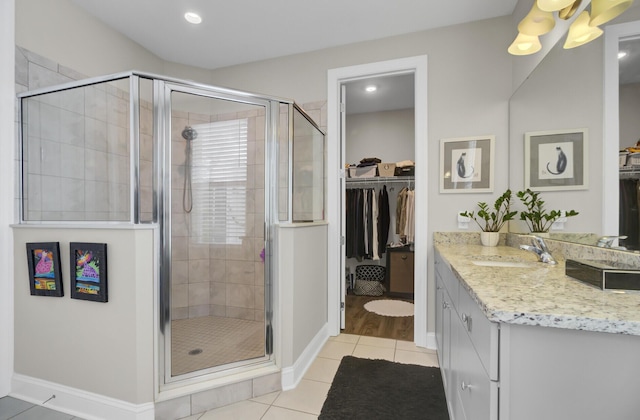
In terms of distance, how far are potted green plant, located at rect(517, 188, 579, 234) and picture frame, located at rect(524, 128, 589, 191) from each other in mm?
58

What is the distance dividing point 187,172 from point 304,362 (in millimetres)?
1551

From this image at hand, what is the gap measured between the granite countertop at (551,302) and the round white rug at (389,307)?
2243 millimetres

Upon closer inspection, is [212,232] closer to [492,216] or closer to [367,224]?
[492,216]

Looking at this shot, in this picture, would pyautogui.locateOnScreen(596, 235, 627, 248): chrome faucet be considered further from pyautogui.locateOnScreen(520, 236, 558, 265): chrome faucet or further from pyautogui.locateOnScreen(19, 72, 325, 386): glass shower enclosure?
pyautogui.locateOnScreen(19, 72, 325, 386): glass shower enclosure

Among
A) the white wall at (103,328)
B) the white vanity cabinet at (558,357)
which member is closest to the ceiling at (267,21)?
the white wall at (103,328)

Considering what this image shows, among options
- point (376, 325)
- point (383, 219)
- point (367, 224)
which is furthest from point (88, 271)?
point (383, 219)

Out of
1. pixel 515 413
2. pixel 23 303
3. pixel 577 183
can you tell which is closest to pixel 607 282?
pixel 515 413

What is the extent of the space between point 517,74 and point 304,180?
179 cm

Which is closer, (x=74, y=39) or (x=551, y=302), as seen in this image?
(x=551, y=302)

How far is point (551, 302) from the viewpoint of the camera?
0.74m

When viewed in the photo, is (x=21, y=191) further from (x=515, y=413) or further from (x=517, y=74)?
(x=517, y=74)

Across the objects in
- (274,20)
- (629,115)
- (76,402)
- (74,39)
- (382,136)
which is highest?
(274,20)

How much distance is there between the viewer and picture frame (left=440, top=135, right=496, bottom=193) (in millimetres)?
2232

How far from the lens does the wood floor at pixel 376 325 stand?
8.63 feet
